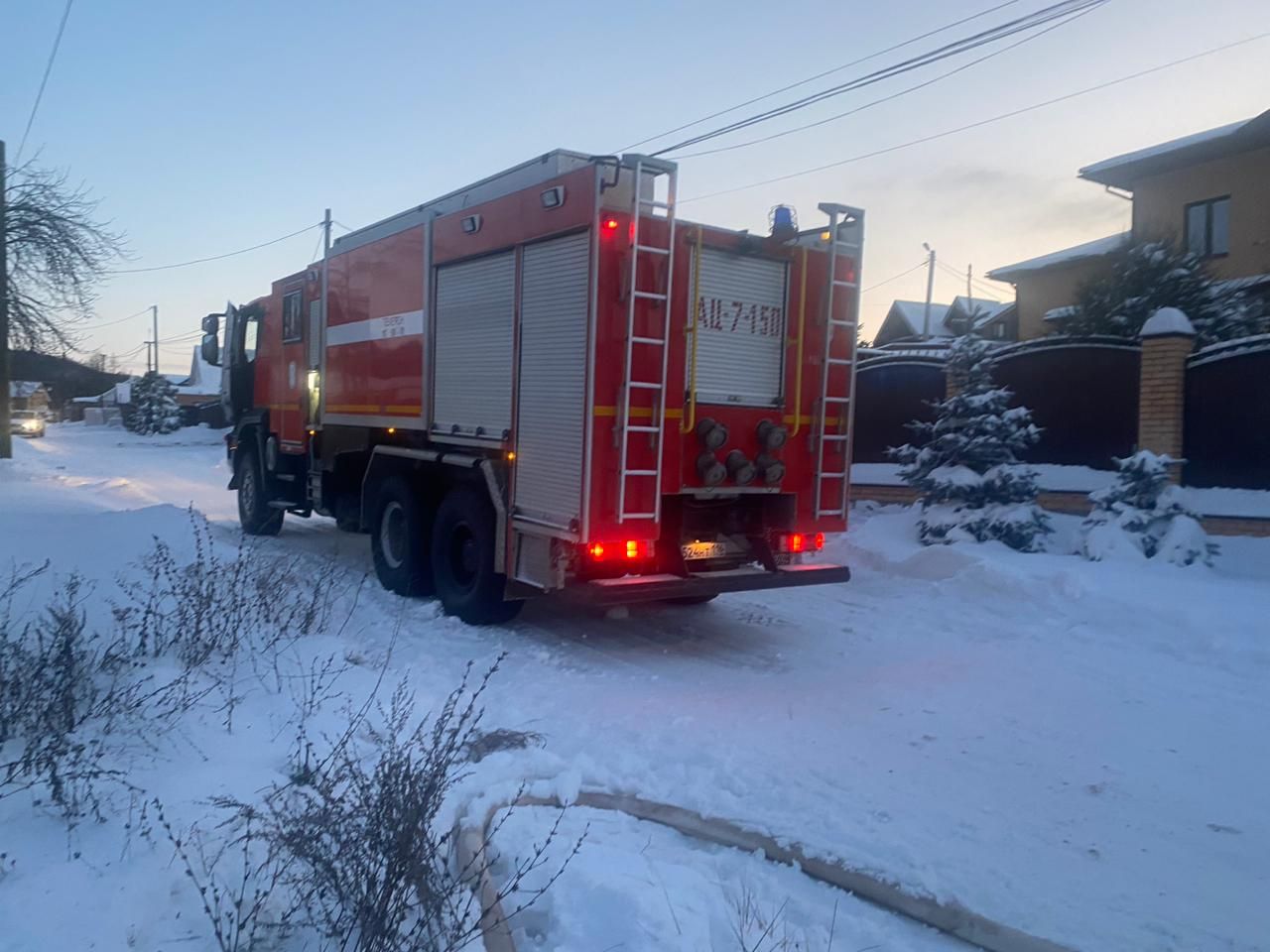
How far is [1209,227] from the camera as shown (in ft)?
80.9

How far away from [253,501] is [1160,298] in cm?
1522

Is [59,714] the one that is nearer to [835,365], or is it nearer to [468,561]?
[468,561]

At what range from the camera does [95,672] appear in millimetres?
5273

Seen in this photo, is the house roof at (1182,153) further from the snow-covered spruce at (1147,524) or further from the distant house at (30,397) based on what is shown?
the distant house at (30,397)

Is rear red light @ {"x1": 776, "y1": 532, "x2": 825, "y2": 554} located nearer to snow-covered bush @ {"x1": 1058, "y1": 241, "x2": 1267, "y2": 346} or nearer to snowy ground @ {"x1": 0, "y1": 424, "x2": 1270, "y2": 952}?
snowy ground @ {"x1": 0, "y1": 424, "x2": 1270, "y2": 952}

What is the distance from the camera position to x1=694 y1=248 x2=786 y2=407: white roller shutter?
7531 mm

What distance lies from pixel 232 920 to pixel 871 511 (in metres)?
13.0

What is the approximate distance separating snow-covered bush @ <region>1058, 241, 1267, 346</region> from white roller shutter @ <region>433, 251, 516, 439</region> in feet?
40.7

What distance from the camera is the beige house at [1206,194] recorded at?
23.3m

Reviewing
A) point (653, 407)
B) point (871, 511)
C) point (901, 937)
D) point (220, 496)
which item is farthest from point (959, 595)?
point (220, 496)

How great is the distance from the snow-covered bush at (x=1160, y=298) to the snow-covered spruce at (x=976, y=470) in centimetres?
531

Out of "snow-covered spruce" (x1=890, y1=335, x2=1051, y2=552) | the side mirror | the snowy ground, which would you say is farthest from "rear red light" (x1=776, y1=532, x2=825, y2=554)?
the side mirror

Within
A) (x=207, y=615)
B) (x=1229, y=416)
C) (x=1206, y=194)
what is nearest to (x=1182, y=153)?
(x=1206, y=194)

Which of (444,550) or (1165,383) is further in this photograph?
(1165,383)
